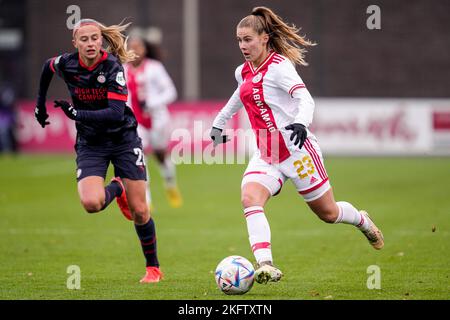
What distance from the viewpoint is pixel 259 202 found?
7.34 meters

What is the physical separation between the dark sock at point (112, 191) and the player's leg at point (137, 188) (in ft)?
0.41

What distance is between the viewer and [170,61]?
28625 mm

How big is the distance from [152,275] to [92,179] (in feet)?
3.16

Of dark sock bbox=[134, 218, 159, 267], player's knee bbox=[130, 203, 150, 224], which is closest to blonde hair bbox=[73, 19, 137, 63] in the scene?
player's knee bbox=[130, 203, 150, 224]

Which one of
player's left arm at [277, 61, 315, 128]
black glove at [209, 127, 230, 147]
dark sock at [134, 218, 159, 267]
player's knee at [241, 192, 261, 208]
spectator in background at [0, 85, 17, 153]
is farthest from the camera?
spectator in background at [0, 85, 17, 153]

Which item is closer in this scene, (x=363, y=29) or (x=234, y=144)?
(x=234, y=144)

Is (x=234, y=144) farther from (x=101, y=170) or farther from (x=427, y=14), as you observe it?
(x=101, y=170)

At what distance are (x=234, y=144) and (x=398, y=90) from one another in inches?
277

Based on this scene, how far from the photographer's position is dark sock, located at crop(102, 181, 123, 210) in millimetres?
7930

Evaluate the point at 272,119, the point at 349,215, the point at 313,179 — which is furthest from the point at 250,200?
the point at 349,215

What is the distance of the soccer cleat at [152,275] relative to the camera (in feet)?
25.9

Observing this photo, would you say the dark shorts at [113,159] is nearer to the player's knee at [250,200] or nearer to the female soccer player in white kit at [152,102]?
the player's knee at [250,200]

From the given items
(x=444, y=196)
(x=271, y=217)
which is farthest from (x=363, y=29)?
(x=271, y=217)

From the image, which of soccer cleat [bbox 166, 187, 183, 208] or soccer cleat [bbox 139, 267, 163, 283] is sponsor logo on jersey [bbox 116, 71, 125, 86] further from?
soccer cleat [bbox 166, 187, 183, 208]
